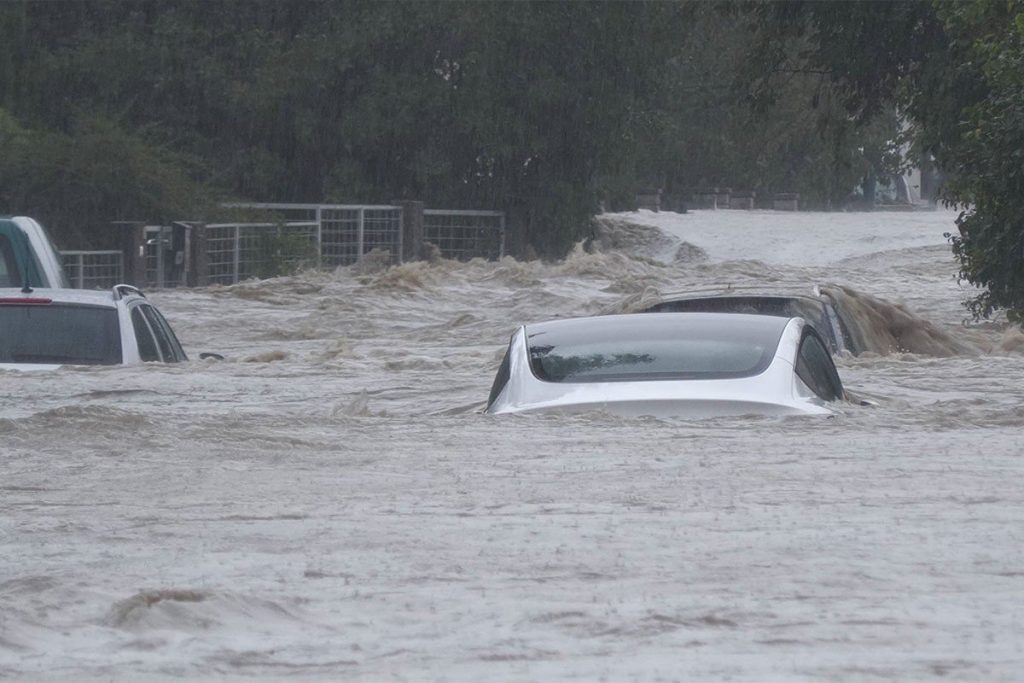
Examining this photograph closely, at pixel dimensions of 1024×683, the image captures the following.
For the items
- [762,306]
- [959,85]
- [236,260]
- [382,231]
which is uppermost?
[959,85]

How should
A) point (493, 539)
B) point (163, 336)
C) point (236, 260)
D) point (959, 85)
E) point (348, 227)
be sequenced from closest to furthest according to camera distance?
1. point (493, 539)
2. point (163, 336)
3. point (959, 85)
4. point (236, 260)
5. point (348, 227)

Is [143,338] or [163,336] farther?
[163,336]

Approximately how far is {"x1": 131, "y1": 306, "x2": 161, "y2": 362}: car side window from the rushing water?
36cm

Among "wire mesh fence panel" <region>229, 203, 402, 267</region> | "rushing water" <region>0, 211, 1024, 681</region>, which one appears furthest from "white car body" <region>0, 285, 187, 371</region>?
"wire mesh fence panel" <region>229, 203, 402, 267</region>

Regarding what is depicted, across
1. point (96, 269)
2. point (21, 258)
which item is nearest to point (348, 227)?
point (96, 269)

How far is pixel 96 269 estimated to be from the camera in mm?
23359

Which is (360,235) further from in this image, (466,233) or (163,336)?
(163,336)

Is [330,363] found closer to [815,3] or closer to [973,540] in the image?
[815,3]

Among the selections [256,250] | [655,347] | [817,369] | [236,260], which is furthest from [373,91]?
[655,347]

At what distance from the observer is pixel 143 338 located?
12.0 m

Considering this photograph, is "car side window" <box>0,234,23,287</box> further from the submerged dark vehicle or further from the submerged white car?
the submerged white car

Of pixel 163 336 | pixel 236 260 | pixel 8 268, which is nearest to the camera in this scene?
pixel 8 268

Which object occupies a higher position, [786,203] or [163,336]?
[163,336]

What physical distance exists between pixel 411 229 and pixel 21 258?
18.7 metres
